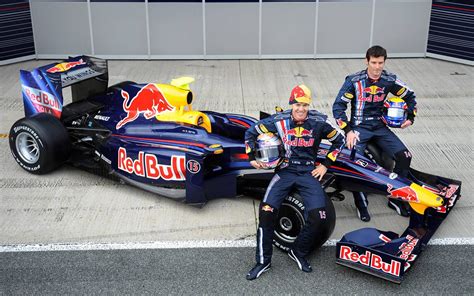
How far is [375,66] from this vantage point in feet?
21.2

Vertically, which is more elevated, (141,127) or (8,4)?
(8,4)

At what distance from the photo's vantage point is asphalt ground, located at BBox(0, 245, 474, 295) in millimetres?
5422

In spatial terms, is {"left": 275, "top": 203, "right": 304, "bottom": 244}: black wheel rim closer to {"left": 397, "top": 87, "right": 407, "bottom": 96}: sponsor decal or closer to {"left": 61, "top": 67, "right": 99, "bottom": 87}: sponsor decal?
{"left": 397, "top": 87, "right": 407, "bottom": 96}: sponsor decal

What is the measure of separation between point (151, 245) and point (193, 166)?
3.09 feet


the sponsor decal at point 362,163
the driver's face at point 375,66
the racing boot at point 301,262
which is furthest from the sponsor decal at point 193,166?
the driver's face at point 375,66

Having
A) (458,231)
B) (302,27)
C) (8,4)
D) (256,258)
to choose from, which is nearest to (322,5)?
(302,27)

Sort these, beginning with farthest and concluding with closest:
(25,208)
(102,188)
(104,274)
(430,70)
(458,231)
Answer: (430,70), (102,188), (25,208), (458,231), (104,274)

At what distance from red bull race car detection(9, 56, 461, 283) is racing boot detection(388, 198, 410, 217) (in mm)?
316

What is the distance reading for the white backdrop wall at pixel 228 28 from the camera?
1230 cm

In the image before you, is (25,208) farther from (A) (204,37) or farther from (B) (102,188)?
(A) (204,37)

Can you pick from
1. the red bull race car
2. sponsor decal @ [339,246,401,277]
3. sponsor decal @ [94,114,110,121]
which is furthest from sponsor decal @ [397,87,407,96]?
sponsor decal @ [94,114,110,121]

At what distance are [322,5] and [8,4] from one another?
6214 mm

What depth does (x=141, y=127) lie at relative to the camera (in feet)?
23.5

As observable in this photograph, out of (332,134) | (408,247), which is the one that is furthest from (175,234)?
(408,247)
